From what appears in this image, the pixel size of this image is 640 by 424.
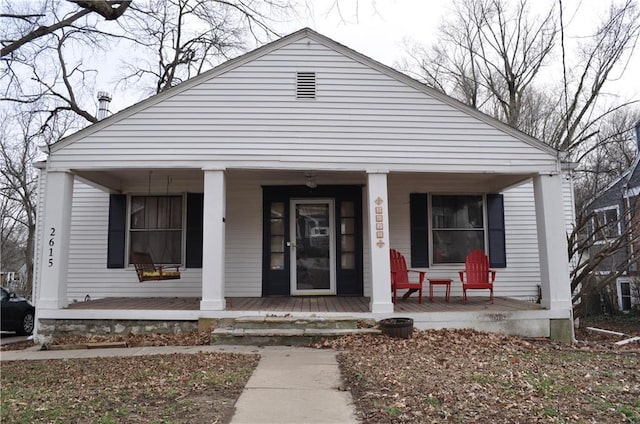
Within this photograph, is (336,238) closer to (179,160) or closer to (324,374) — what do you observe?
(179,160)

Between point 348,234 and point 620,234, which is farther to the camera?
point 620,234

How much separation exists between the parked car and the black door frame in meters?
4.85

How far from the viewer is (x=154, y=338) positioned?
6578mm

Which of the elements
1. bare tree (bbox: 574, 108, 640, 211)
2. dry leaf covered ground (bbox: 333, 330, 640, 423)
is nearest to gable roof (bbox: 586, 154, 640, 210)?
bare tree (bbox: 574, 108, 640, 211)

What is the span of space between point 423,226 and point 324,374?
4.80 m

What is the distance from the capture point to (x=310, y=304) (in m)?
7.59

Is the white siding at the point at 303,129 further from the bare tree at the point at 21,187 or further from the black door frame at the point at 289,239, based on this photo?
the bare tree at the point at 21,187

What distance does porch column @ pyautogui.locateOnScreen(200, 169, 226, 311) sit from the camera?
6.66 meters

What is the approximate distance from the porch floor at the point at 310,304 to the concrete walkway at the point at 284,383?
1.02 meters

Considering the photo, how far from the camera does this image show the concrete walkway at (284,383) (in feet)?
11.1

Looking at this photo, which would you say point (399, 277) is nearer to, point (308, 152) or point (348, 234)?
point (348, 234)

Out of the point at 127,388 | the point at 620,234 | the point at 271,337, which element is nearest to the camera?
the point at 127,388

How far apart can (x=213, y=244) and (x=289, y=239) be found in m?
2.15

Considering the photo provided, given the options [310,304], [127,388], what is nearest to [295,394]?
[127,388]
